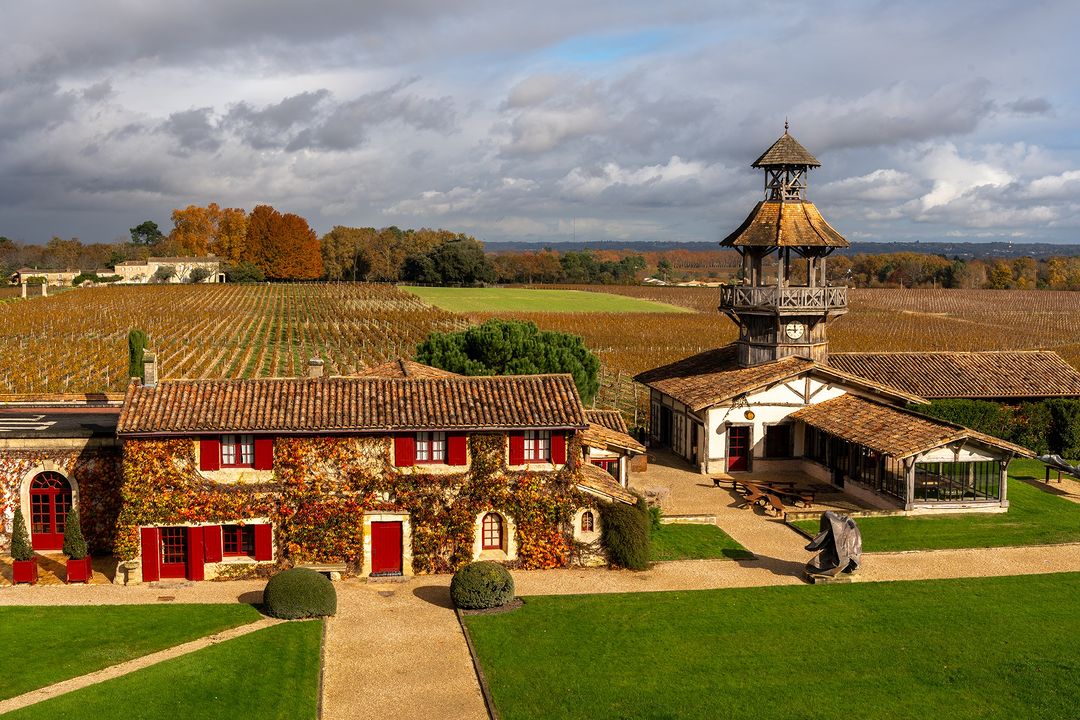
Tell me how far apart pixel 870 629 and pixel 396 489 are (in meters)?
12.3

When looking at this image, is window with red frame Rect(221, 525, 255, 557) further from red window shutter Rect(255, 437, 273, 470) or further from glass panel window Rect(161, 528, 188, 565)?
red window shutter Rect(255, 437, 273, 470)

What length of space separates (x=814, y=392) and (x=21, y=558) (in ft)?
88.9

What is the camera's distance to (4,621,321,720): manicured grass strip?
18141 mm

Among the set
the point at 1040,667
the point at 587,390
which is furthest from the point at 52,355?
the point at 1040,667

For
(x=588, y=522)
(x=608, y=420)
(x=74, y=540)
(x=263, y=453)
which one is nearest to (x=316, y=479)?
(x=263, y=453)

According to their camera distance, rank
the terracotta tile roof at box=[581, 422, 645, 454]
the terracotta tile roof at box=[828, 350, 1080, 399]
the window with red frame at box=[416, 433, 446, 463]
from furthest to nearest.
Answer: the terracotta tile roof at box=[828, 350, 1080, 399]
the terracotta tile roof at box=[581, 422, 645, 454]
the window with red frame at box=[416, 433, 446, 463]

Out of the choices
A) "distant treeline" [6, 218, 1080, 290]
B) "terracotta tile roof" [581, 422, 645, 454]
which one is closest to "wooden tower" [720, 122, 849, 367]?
"terracotta tile roof" [581, 422, 645, 454]

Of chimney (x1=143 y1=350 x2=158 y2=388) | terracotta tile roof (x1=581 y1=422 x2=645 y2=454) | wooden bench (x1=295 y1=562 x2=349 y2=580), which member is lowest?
wooden bench (x1=295 y1=562 x2=349 y2=580)

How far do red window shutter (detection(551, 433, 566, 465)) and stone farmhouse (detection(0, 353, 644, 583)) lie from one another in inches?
1.2

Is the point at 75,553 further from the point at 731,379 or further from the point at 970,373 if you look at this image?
the point at 970,373

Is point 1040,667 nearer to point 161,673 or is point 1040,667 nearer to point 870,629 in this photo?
point 870,629

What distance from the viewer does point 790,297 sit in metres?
40.1

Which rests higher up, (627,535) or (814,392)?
(814,392)

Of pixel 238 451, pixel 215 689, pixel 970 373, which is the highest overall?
pixel 970 373
